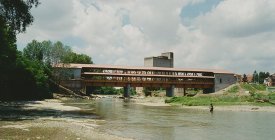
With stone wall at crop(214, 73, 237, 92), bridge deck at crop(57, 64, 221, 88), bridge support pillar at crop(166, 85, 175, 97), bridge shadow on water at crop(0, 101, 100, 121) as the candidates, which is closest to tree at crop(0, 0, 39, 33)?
bridge shadow on water at crop(0, 101, 100, 121)

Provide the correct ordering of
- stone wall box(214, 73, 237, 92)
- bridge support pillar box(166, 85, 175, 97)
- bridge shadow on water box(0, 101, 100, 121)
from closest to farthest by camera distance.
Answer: bridge shadow on water box(0, 101, 100, 121)
bridge support pillar box(166, 85, 175, 97)
stone wall box(214, 73, 237, 92)

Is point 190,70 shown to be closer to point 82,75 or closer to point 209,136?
point 82,75

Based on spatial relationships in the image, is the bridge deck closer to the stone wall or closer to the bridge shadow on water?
the stone wall

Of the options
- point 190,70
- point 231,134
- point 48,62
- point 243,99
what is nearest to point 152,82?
point 190,70

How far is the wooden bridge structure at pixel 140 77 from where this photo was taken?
114 meters

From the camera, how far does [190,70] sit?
12531cm

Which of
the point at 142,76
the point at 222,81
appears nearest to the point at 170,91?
the point at 142,76

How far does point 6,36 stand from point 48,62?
75777 mm

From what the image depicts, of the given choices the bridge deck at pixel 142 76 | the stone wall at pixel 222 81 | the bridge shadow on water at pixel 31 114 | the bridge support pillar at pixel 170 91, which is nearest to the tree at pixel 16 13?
the bridge shadow on water at pixel 31 114

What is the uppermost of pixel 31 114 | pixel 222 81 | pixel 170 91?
pixel 222 81

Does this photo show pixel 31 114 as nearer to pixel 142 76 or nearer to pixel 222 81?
pixel 142 76

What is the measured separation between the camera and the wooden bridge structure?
373 feet

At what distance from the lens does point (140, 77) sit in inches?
4719

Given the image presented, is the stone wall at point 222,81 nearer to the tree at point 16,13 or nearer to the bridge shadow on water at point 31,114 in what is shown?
the bridge shadow on water at point 31,114
